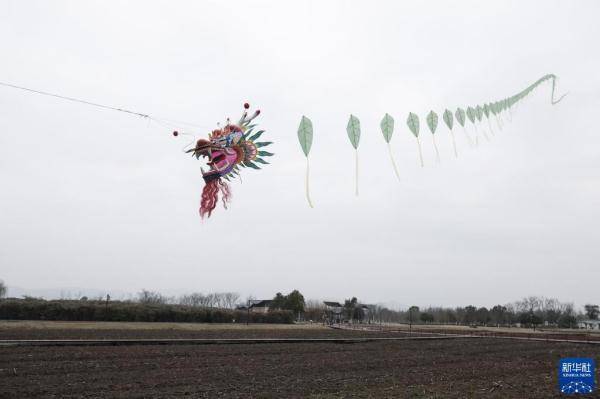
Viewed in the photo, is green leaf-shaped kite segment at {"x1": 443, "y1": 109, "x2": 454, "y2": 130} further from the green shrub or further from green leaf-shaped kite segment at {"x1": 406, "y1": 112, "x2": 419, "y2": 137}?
the green shrub

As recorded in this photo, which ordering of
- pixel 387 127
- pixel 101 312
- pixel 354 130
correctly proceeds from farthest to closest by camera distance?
pixel 101 312, pixel 387 127, pixel 354 130

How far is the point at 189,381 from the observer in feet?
42.7

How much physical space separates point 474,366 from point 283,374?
828cm

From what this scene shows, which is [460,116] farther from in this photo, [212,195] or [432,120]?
[212,195]

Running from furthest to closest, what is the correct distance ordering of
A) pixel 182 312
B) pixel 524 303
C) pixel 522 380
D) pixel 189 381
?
pixel 524 303, pixel 182 312, pixel 522 380, pixel 189 381

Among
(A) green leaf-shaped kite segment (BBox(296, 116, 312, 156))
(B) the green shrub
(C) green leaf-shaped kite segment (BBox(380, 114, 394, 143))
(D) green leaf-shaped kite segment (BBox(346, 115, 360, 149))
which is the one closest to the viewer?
(A) green leaf-shaped kite segment (BBox(296, 116, 312, 156))

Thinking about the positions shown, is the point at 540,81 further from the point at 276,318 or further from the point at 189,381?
A: the point at 276,318

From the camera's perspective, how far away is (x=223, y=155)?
38.8ft

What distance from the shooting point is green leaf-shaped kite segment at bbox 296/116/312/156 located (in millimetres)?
11570

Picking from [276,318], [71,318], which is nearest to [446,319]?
[276,318]

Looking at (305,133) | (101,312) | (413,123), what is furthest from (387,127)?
(101,312)

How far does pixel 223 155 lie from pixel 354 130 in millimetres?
3585

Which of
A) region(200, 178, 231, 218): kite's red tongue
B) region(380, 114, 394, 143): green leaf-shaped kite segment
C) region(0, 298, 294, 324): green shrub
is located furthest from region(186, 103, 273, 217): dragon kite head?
region(0, 298, 294, 324): green shrub

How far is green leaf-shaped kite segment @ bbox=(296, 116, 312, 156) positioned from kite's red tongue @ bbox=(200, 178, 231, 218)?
232cm
